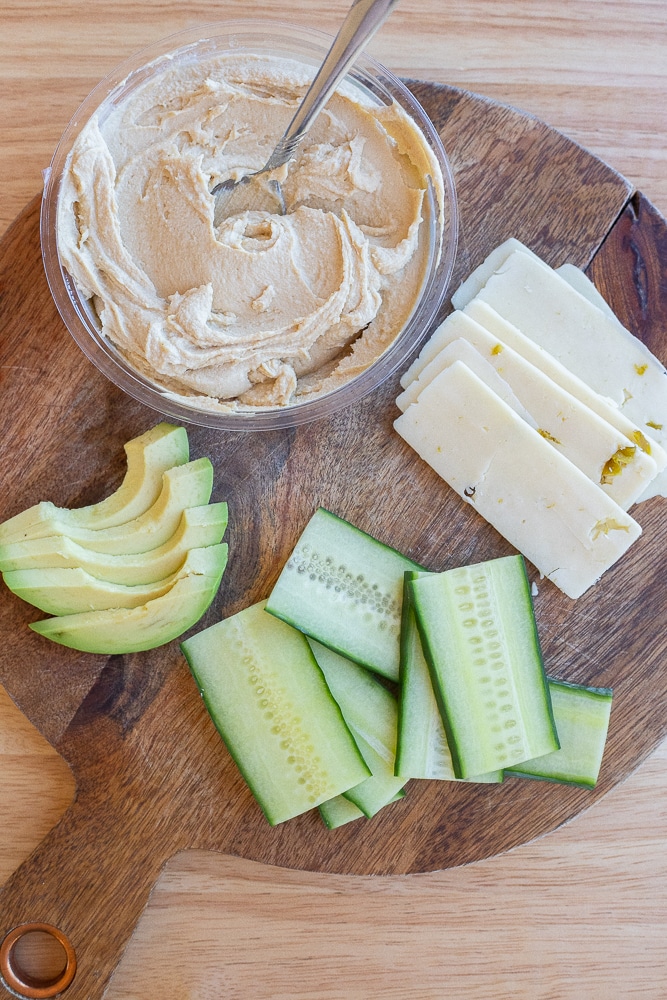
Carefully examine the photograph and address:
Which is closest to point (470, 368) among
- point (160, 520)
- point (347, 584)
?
point (347, 584)

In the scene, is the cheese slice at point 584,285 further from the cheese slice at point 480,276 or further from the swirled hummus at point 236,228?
the swirled hummus at point 236,228

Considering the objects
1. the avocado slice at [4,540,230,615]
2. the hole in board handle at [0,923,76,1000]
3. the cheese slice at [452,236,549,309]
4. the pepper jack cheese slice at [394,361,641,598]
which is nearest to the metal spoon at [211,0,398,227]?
the cheese slice at [452,236,549,309]

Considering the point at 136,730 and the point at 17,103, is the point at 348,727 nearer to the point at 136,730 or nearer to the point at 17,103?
the point at 136,730

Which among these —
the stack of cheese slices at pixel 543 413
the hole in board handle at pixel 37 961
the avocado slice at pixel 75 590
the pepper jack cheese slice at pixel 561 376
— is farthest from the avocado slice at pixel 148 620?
the pepper jack cheese slice at pixel 561 376

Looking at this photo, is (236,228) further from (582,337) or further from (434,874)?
(434,874)

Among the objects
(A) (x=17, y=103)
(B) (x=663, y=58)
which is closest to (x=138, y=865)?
(A) (x=17, y=103)
